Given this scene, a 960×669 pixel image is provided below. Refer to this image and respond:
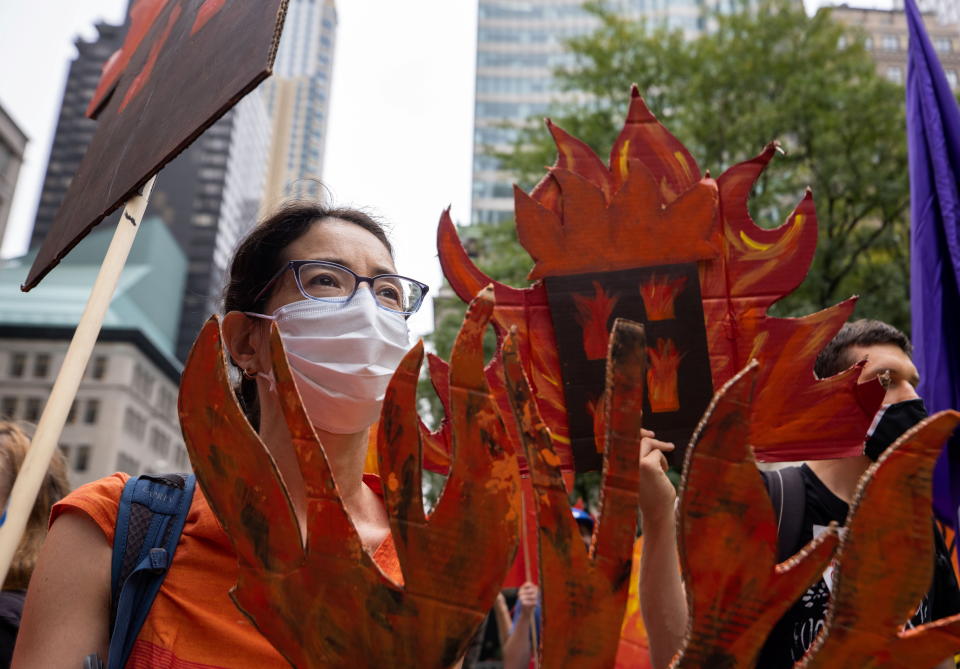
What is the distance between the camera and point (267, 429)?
176 centimetres

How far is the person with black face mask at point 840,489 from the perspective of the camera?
1927 millimetres

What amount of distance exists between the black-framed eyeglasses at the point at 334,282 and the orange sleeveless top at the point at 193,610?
52cm

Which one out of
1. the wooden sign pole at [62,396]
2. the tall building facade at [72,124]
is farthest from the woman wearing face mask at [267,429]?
the tall building facade at [72,124]

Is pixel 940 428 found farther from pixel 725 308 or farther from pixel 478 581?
pixel 725 308

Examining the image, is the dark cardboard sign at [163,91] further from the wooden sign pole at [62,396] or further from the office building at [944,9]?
the office building at [944,9]

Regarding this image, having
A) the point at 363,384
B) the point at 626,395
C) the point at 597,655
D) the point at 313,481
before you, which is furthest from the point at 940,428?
the point at 363,384

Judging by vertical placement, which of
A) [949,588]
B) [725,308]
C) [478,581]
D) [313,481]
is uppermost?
[725,308]

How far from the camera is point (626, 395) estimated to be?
1.09m

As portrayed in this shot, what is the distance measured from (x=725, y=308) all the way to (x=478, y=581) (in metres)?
1.08

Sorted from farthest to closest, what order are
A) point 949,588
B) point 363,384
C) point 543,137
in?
point 543,137
point 949,588
point 363,384

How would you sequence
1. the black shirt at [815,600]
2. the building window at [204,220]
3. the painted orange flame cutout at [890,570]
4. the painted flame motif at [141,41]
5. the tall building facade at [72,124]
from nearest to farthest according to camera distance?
the painted orange flame cutout at [890,570] → the painted flame motif at [141,41] → the black shirt at [815,600] → the tall building facade at [72,124] → the building window at [204,220]

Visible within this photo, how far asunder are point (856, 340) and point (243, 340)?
1773mm

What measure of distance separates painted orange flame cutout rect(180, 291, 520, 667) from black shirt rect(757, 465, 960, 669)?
38.3 inches

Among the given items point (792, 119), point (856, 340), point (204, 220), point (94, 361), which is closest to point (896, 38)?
point (792, 119)
